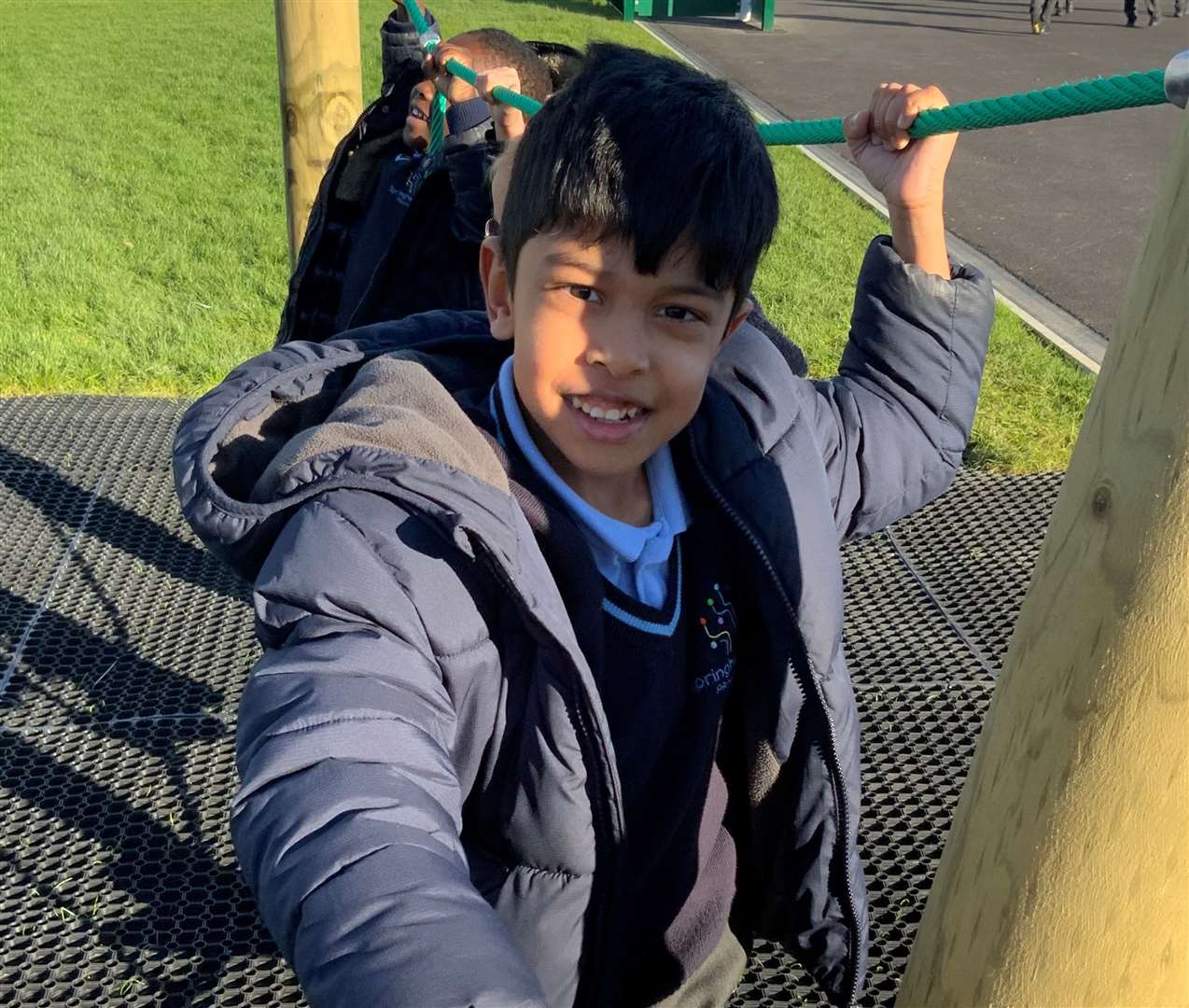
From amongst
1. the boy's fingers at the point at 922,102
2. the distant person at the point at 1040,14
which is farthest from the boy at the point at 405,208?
the distant person at the point at 1040,14

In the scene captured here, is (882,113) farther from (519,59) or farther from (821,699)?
(519,59)

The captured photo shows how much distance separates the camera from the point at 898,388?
73.7 inches

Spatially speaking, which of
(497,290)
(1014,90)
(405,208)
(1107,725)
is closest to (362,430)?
(497,290)

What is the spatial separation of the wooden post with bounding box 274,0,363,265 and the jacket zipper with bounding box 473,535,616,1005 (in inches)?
101

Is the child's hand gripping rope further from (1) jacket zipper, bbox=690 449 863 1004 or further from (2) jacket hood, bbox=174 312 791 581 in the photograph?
(1) jacket zipper, bbox=690 449 863 1004

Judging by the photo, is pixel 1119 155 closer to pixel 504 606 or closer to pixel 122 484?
pixel 122 484

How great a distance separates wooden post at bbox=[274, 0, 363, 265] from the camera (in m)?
3.49

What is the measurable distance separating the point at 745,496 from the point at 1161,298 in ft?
2.45

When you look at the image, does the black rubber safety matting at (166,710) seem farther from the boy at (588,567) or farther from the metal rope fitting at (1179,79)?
the metal rope fitting at (1179,79)

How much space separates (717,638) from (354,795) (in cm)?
63

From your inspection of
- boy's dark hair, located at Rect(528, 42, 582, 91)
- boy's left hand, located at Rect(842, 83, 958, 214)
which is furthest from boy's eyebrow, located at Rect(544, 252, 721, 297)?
boy's dark hair, located at Rect(528, 42, 582, 91)

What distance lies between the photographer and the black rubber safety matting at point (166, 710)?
249cm

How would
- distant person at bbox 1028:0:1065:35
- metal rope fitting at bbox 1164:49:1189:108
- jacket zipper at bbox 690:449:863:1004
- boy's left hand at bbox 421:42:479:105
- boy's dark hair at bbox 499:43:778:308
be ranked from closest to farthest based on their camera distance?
metal rope fitting at bbox 1164:49:1189:108
boy's dark hair at bbox 499:43:778:308
jacket zipper at bbox 690:449:863:1004
boy's left hand at bbox 421:42:479:105
distant person at bbox 1028:0:1065:35

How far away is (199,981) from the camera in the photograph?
8.00 ft
